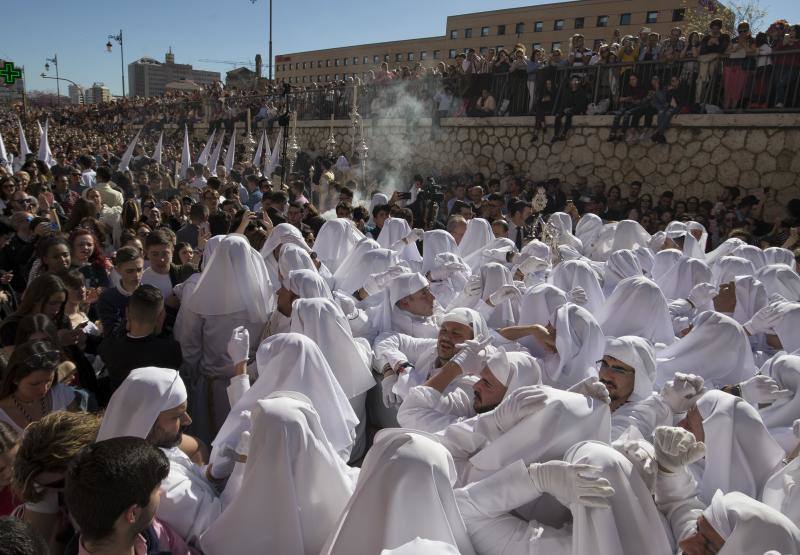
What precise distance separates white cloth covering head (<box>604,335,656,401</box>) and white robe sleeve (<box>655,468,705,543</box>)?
96 centimetres

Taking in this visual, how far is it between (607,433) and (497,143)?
1312cm

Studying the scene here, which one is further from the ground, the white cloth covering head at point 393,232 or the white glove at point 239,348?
the white cloth covering head at point 393,232

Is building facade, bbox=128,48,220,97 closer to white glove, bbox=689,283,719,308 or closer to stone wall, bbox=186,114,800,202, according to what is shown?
stone wall, bbox=186,114,800,202

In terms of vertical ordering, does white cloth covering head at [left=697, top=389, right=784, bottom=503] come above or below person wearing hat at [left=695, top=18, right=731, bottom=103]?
below

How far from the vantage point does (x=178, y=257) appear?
5434 millimetres

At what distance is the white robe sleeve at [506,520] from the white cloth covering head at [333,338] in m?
1.45

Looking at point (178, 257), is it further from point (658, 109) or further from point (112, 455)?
point (658, 109)

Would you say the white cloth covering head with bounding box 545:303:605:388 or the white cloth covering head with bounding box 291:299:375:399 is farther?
the white cloth covering head with bounding box 545:303:605:388

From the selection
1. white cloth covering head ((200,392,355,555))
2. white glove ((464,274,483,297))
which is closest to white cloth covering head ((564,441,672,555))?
white cloth covering head ((200,392,355,555))

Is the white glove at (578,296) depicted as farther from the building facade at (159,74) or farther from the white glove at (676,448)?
the building facade at (159,74)

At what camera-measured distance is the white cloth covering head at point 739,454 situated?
7.86ft

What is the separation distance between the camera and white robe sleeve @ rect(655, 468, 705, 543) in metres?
2.16

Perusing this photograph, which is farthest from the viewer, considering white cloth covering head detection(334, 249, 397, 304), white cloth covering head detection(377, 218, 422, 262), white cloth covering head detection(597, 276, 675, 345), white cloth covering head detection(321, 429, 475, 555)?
white cloth covering head detection(377, 218, 422, 262)

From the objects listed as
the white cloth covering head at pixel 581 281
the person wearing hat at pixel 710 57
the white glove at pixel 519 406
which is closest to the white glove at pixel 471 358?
the white glove at pixel 519 406
